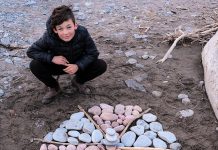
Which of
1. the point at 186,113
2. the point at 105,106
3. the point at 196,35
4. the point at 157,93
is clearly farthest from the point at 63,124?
the point at 196,35

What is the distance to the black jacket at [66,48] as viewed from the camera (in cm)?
356

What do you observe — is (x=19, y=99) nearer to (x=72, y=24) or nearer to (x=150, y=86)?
(x=72, y=24)

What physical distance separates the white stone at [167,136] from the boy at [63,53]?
33.2 inches

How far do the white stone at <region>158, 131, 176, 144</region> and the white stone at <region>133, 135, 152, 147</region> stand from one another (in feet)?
0.42

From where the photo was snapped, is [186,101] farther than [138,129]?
Yes

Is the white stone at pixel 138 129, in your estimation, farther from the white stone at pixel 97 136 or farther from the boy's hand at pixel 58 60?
the boy's hand at pixel 58 60

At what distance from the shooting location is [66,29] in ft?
11.2

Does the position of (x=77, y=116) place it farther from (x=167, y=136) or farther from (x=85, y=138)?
(x=167, y=136)

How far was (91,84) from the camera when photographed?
412 cm

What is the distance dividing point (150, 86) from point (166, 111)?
431mm

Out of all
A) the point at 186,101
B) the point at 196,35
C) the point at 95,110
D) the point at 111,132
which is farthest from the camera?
the point at 196,35

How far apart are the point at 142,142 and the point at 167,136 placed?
232 mm

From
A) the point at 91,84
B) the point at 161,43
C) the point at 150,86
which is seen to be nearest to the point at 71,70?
the point at 91,84

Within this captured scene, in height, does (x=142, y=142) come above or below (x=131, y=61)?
below
